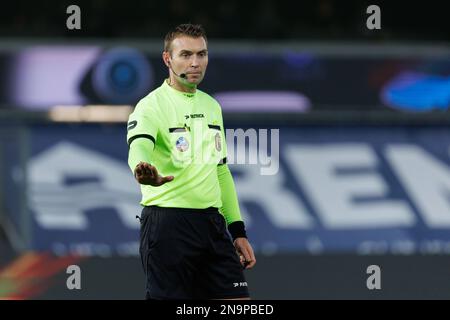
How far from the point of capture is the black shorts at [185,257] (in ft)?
22.7

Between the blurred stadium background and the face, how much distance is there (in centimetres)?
801

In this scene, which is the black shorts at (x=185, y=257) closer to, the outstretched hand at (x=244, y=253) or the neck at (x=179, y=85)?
the outstretched hand at (x=244, y=253)

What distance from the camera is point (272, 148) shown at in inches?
593

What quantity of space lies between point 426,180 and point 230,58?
3.07 metres

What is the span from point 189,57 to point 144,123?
48cm

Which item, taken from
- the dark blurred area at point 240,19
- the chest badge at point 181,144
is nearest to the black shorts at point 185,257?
the chest badge at point 181,144

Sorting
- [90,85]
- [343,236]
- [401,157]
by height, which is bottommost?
[343,236]

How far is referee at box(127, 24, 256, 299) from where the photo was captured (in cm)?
688

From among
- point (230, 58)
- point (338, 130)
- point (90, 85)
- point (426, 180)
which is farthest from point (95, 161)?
point (426, 180)

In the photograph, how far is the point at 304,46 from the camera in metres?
15.3

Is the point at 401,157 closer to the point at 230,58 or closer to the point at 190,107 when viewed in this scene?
the point at 230,58

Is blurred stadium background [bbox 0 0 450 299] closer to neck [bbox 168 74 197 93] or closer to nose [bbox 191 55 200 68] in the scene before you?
neck [bbox 168 74 197 93]

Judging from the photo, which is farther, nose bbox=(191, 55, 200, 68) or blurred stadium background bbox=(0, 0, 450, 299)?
blurred stadium background bbox=(0, 0, 450, 299)

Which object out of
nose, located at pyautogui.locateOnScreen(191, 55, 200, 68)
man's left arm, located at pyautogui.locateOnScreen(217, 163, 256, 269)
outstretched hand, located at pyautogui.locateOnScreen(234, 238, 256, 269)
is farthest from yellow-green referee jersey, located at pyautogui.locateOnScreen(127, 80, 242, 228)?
outstretched hand, located at pyautogui.locateOnScreen(234, 238, 256, 269)
